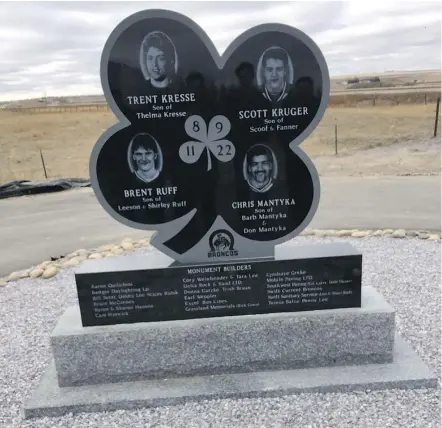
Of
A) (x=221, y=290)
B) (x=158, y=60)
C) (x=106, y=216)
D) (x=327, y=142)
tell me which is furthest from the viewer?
(x=327, y=142)

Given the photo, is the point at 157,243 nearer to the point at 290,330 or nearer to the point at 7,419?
the point at 290,330

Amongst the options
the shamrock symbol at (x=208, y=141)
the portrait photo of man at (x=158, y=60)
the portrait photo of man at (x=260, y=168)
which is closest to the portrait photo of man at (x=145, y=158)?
the shamrock symbol at (x=208, y=141)

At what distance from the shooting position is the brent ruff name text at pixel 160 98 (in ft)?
10.8

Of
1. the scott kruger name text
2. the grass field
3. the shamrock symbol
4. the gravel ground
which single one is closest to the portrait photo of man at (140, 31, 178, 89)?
the shamrock symbol

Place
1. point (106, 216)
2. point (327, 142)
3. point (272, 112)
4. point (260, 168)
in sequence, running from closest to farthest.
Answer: point (272, 112) < point (260, 168) < point (106, 216) < point (327, 142)

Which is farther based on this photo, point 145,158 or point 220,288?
point 220,288

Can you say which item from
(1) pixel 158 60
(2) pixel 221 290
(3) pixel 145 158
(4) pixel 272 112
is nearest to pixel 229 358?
(2) pixel 221 290

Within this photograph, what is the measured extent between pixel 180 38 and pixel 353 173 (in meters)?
9.52

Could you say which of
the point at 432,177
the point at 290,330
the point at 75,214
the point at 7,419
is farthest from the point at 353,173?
the point at 7,419

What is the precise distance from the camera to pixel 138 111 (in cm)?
330

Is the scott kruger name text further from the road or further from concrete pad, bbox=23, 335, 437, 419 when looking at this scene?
the road

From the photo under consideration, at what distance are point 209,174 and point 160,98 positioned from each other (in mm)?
617

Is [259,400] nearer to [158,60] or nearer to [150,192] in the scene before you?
[150,192]

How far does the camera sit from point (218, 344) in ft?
11.6
